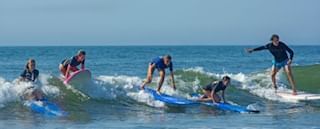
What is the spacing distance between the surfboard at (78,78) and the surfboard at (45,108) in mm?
1725

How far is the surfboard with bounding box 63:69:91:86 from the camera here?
59.0ft

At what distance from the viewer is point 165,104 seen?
57.3 feet

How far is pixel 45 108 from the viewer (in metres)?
15.5

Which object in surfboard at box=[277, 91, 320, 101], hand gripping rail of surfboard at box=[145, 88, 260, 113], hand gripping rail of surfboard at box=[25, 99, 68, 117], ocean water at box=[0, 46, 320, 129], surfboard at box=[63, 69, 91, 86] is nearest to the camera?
ocean water at box=[0, 46, 320, 129]

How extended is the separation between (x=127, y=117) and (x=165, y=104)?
6.28ft

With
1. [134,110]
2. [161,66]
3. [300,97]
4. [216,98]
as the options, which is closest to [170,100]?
[134,110]

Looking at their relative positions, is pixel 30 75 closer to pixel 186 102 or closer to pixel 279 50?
pixel 186 102

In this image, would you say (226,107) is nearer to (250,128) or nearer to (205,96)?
(205,96)

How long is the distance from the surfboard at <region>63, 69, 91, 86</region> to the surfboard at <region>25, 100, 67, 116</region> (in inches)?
67.9

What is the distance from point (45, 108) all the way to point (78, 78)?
278 centimetres

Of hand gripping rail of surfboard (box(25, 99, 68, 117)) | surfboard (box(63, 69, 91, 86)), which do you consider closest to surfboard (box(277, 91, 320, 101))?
surfboard (box(63, 69, 91, 86))

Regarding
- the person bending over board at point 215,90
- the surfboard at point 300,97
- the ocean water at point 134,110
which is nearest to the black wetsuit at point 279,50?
the surfboard at point 300,97

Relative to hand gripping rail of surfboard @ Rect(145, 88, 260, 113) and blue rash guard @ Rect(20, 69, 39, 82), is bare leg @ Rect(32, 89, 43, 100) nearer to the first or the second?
blue rash guard @ Rect(20, 69, 39, 82)

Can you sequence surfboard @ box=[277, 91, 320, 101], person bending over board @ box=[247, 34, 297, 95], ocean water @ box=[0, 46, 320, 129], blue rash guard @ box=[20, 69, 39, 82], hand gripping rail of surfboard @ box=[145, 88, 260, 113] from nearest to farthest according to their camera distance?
ocean water @ box=[0, 46, 320, 129], hand gripping rail of surfboard @ box=[145, 88, 260, 113], blue rash guard @ box=[20, 69, 39, 82], person bending over board @ box=[247, 34, 297, 95], surfboard @ box=[277, 91, 320, 101]
